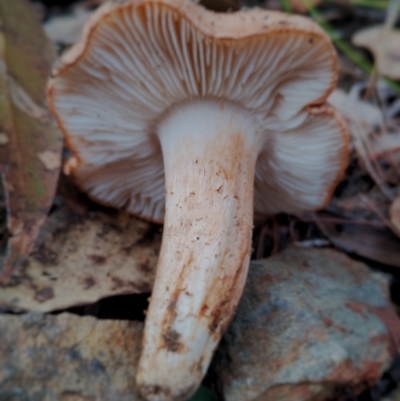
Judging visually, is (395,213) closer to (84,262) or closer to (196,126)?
(196,126)

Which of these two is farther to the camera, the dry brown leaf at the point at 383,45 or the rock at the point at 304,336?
the dry brown leaf at the point at 383,45

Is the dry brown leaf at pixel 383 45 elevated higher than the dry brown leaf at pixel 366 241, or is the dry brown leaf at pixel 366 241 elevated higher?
the dry brown leaf at pixel 383 45

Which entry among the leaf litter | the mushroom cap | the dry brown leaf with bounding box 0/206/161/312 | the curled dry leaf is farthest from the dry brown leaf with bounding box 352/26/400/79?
the curled dry leaf

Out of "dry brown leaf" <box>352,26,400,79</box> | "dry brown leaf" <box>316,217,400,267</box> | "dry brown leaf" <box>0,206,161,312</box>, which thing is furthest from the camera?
"dry brown leaf" <box>352,26,400,79</box>

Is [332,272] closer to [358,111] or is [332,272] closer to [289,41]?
[289,41]

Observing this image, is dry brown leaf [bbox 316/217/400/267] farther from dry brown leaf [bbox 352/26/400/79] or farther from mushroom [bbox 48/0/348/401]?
dry brown leaf [bbox 352/26/400/79]

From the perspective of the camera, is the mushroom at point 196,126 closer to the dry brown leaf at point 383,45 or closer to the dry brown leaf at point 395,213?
the dry brown leaf at point 395,213

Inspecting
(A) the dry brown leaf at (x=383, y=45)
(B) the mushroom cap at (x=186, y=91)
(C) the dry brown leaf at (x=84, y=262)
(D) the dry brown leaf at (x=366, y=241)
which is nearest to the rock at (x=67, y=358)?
(C) the dry brown leaf at (x=84, y=262)
